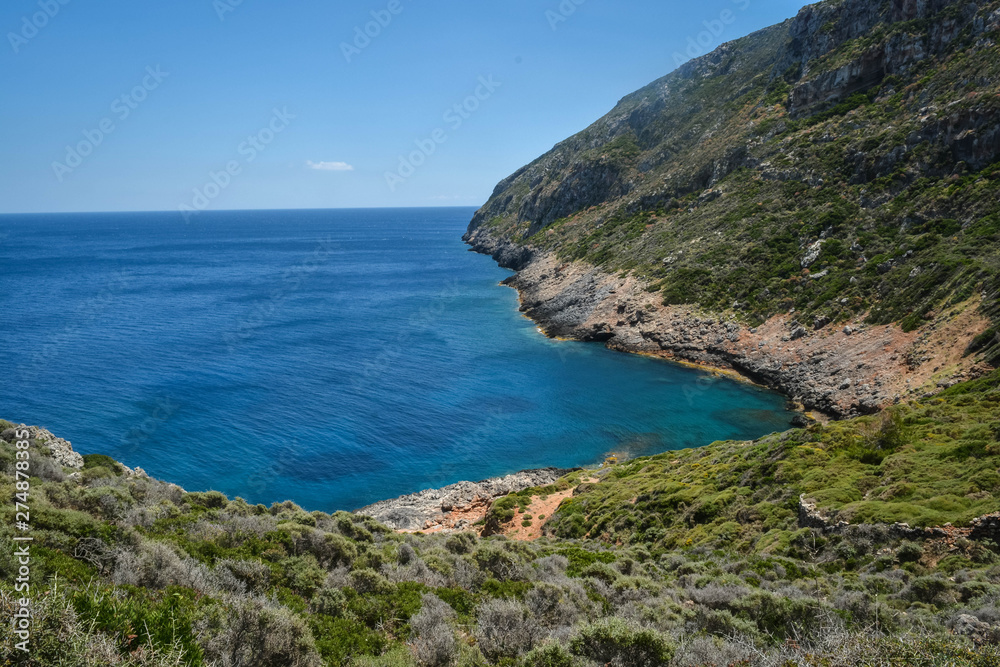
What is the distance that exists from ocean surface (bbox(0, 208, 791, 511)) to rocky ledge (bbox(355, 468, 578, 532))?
5.40 feet

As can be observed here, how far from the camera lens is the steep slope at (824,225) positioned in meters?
39.5

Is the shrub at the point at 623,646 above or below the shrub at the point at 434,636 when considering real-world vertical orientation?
below

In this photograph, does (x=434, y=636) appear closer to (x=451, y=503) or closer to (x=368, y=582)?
(x=368, y=582)

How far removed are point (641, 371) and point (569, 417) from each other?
12.1 m

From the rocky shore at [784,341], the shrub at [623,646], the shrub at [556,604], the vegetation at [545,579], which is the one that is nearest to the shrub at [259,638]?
the vegetation at [545,579]

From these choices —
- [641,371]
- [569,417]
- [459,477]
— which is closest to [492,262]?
[641,371]

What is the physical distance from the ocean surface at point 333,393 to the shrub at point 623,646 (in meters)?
24.0

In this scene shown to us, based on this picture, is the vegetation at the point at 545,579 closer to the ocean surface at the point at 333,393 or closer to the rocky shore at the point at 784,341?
the ocean surface at the point at 333,393

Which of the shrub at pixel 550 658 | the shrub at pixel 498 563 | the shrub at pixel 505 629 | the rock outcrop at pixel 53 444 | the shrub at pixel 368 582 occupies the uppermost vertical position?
the rock outcrop at pixel 53 444

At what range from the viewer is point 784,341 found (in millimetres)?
47188

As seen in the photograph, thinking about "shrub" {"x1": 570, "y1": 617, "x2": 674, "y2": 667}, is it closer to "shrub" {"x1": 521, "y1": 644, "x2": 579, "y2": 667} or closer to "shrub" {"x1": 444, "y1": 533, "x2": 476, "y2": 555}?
"shrub" {"x1": 521, "y1": 644, "x2": 579, "y2": 667}

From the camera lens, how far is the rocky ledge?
89.2 ft

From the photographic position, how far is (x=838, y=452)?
20484 mm

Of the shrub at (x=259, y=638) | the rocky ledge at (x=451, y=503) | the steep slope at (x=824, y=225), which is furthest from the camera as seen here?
the steep slope at (x=824, y=225)
